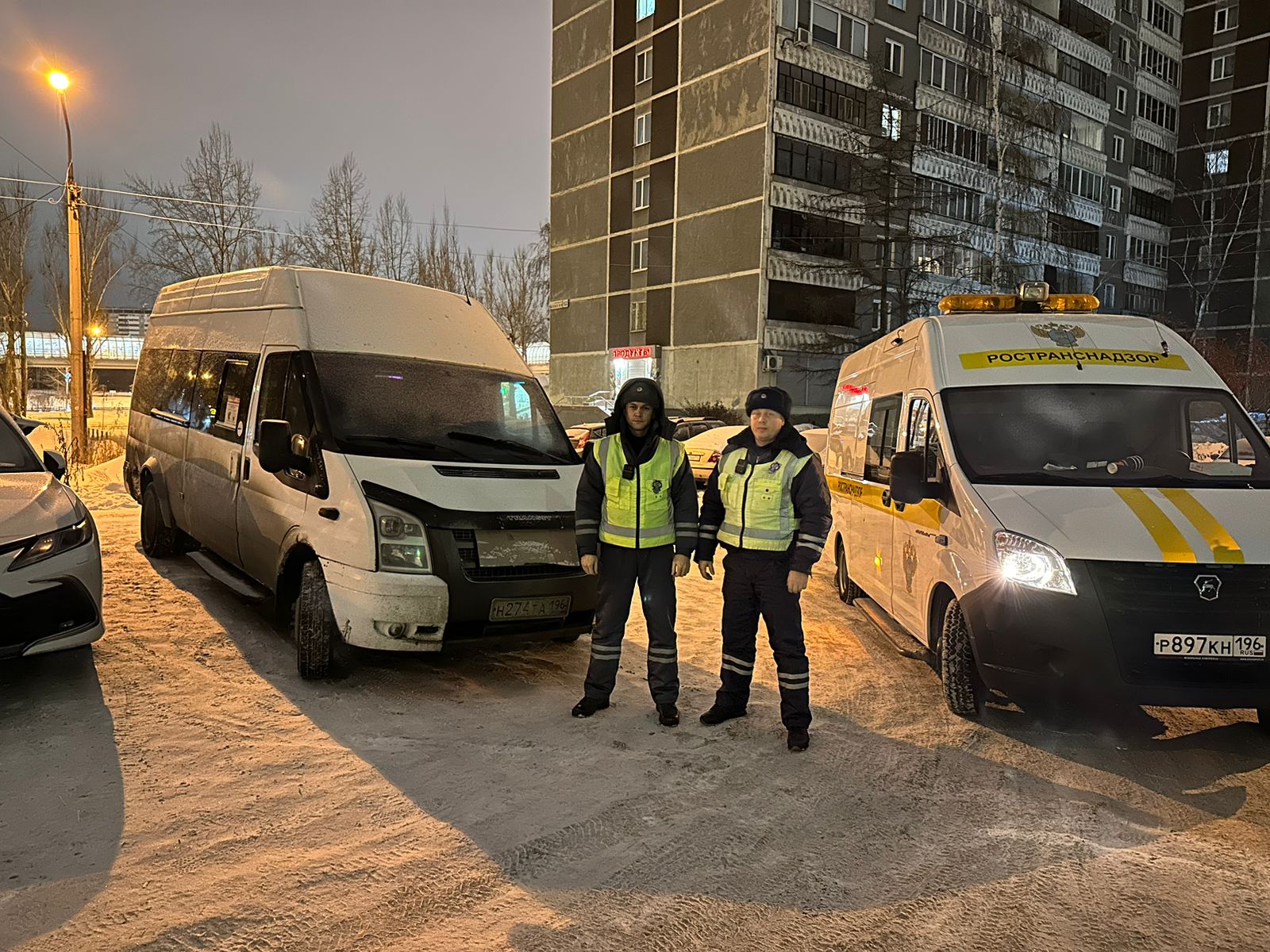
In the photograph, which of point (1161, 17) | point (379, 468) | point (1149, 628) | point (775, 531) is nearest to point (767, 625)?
point (775, 531)

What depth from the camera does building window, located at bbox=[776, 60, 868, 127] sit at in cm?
3306

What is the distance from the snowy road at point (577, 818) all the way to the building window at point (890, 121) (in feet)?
102

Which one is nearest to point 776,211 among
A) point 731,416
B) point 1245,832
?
point 731,416

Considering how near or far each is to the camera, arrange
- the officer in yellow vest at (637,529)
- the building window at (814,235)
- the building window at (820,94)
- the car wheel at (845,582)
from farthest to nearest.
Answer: the building window at (814,235) < the building window at (820,94) < the car wheel at (845,582) < the officer in yellow vest at (637,529)

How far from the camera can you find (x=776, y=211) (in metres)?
33.6

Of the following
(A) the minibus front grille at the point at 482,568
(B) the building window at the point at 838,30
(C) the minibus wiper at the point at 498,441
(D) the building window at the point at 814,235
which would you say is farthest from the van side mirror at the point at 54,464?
(B) the building window at the point at 838,30

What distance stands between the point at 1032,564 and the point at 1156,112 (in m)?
55.8

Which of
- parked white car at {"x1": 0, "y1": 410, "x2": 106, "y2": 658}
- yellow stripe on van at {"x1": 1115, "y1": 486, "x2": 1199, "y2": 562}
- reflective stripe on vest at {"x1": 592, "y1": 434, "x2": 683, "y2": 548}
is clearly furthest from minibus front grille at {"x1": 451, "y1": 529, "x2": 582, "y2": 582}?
yellow stripe on van at {"x1": 1115, "y1": 486, "x2": 1199, "y2": 562}

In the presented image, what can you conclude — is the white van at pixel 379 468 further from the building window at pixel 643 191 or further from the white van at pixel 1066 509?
the building window at pixel 643 191

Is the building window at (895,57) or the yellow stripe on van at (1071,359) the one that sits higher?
the building window at (895,57)

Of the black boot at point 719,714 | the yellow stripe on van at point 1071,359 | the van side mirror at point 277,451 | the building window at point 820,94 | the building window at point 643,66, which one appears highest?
the building window at point 643,66

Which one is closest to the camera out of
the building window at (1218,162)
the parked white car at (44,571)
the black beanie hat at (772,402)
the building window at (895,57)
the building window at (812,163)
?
the parked white car at (44,571)

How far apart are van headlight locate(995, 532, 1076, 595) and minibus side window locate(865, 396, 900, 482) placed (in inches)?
74.8

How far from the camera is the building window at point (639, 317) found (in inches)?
1534
